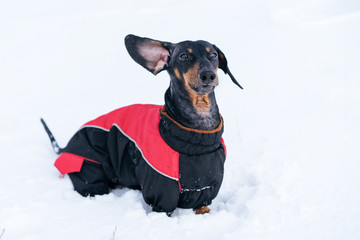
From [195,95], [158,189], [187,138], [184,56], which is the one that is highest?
[184,56]

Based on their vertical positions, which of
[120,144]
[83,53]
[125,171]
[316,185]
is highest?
[83,53]

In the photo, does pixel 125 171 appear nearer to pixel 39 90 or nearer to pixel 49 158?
pixel 49 158

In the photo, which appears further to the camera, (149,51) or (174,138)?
(149,51)

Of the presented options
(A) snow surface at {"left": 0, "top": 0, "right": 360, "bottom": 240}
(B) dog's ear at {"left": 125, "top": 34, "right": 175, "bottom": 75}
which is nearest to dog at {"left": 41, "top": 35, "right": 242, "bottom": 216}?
(B) dog's ear at {"left": 125, "top": 34, "right": 175, "bottom": 75}

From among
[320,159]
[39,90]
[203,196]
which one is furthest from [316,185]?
[39,90]

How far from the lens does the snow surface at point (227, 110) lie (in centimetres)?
230

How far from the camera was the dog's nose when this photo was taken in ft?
7.29

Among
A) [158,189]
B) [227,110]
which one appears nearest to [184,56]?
[158,189]

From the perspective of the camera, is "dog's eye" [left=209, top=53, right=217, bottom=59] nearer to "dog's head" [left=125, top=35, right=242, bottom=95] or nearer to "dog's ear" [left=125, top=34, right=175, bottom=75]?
"dog's head" [left=125, top=35, right=242, bottom=95]

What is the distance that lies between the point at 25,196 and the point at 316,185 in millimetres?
2209

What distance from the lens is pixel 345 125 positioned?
3.35m

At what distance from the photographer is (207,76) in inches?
87.4

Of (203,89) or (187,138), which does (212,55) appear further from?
(187,138)

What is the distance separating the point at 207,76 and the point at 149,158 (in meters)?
0.71
